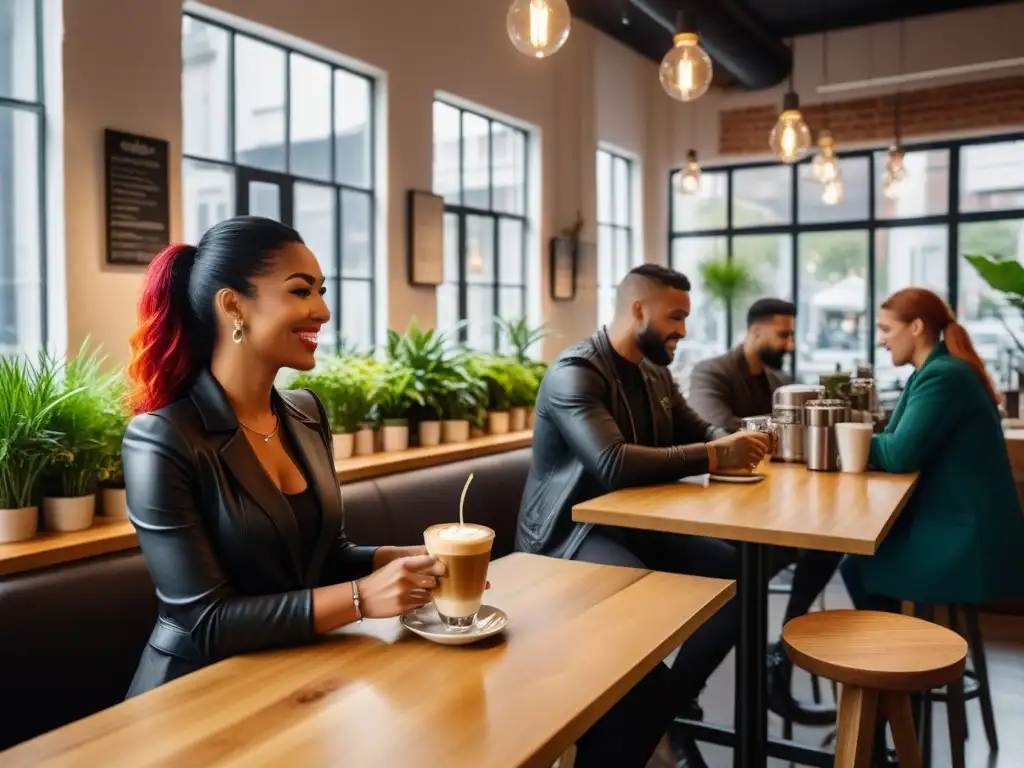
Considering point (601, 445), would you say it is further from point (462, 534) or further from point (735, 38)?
point (735, 38)

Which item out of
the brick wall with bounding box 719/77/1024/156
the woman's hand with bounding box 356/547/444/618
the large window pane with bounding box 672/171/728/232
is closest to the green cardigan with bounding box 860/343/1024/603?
the woman's hand with bounding box 356/547/444/618

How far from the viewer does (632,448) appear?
2.68 meters

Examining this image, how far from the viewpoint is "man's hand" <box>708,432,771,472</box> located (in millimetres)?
2766

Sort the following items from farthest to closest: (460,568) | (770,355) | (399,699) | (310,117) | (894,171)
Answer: (894,171)
(310,117)
(770,355)
(460,568)
(399,699)

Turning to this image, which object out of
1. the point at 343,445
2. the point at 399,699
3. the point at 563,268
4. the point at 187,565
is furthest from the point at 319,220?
the point at 399,699

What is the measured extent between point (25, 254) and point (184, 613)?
3236mm

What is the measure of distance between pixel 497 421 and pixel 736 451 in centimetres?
189

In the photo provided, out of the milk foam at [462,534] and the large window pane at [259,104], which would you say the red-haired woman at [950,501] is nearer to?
the milk foam at [462,534]

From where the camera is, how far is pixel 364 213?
6.17 m

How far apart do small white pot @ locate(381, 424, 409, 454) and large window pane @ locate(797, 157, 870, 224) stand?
6.54m

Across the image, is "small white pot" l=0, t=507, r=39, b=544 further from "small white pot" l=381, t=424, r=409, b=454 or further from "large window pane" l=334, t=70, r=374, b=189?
"large window pane" l=334, t=70, r=374, b=189

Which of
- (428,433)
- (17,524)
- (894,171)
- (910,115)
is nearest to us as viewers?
(17,524)

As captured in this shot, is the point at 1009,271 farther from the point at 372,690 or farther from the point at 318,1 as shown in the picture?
the point at 372,690

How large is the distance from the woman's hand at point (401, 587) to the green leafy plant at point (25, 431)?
49.8 inches
